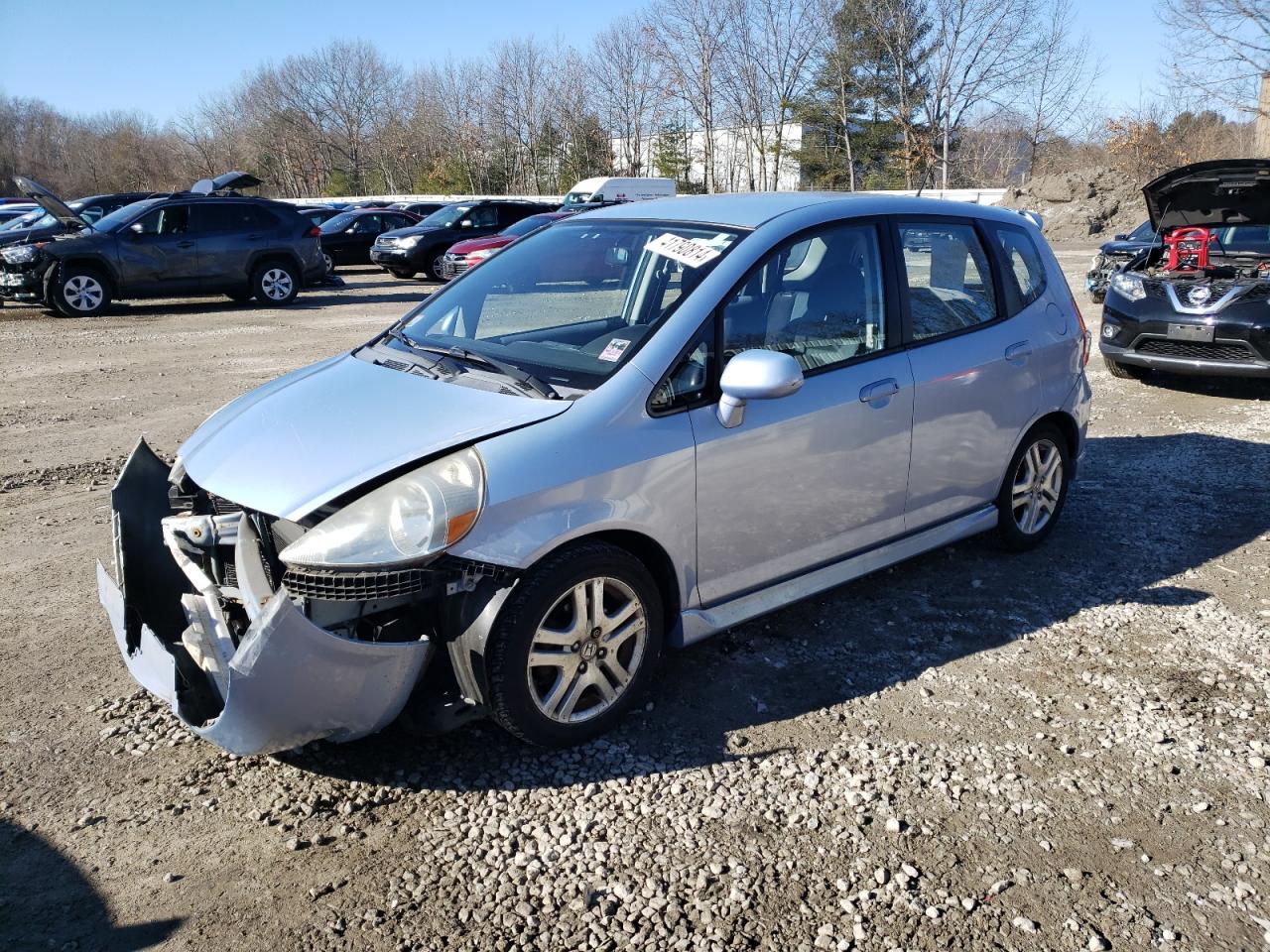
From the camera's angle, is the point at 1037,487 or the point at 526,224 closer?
the point at 1037,487

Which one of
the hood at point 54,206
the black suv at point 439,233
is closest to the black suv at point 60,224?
the hood at point 54,206

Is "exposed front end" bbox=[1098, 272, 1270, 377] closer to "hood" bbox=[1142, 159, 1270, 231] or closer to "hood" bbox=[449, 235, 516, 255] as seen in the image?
"hood" bbox=[1142, 159, 1270, 231]

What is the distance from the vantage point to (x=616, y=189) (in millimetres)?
28891

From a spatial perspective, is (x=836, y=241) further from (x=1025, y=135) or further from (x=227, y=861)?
(x=1025, y=135)

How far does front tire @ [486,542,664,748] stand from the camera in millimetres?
2982

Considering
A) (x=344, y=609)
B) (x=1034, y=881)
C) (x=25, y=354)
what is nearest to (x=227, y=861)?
(x=344, y=609)

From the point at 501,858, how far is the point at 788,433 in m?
1.82

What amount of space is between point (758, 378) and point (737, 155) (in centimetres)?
5033

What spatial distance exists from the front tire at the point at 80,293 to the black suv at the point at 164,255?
1cm

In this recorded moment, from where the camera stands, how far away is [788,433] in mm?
3637

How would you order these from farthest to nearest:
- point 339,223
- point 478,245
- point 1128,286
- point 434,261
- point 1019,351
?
Answer: point 339,223, point 434,261, point 478,245, point 1128,286, point 1019,351

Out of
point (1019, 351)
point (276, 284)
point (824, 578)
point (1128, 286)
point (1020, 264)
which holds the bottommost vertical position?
point (824, 578)

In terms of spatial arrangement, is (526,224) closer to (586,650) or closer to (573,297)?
(573,297)

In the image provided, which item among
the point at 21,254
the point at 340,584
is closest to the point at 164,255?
the point at 21,254
